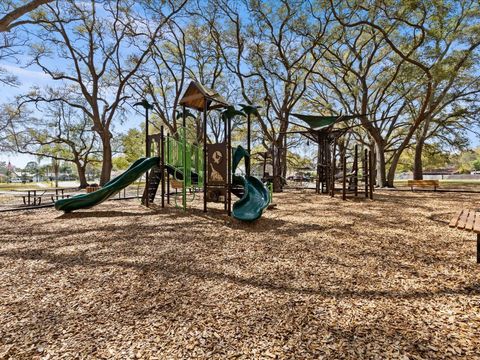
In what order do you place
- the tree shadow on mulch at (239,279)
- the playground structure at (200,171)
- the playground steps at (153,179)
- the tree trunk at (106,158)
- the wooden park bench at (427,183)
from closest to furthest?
the tree shadow on mulch at (239,279) → the playground structure at (200,171) → the playground steps at (153,179) → the wooden park bench at (427,183) → the tree trunk at (106,158)

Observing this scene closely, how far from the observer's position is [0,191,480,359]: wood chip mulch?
2068mm

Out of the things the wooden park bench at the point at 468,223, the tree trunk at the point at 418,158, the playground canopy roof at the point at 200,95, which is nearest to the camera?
the wooden park bench at the point at 468,223

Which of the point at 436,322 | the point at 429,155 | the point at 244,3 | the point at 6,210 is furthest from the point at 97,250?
the point at 429,155

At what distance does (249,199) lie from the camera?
301 inches

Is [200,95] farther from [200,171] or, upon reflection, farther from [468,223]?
[468,223]

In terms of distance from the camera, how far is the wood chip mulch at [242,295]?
2.07m

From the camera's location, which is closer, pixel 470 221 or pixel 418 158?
pixel 470 221

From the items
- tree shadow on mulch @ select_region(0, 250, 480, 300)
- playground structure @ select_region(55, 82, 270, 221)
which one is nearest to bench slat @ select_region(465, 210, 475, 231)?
tree shadow on mulch @ select_region(0, 250, 480, 300)

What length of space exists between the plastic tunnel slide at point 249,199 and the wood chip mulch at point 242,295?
116cm

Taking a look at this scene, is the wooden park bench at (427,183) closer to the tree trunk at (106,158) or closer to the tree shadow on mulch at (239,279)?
the tree shadow on mulch at (239,279)

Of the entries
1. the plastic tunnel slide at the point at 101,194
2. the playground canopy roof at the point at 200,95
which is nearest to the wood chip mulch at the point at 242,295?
the plastic tunnel slide at the point at 101,194

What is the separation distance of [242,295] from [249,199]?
480cm

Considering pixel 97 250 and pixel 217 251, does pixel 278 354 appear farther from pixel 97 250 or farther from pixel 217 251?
pixel 97 250

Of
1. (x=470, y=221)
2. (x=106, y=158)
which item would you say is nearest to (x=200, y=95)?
(x=470, y=221)
